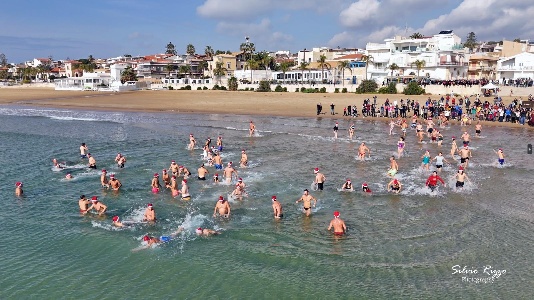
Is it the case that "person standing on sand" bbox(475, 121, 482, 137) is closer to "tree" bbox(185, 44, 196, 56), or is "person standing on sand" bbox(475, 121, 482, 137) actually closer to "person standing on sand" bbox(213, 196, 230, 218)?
"person standing on sand" bbox(213, 196, 230, 218)

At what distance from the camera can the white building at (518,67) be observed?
2304 inches

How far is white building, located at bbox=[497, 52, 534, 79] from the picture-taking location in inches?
2304

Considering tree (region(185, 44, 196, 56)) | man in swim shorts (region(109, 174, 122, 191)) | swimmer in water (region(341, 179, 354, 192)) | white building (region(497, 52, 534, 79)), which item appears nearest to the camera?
swimmer in water (region(341, 179, 354, 192))

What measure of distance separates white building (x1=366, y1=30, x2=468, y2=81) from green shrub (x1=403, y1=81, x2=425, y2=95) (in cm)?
1188

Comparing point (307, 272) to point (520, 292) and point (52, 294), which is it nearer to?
point (520, 292)

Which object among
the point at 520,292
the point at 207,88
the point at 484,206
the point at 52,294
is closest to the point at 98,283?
the point at 52,294

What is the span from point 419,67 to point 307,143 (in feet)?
128

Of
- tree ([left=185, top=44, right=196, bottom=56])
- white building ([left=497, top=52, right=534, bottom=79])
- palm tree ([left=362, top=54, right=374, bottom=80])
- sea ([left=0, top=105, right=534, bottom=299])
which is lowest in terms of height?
sea ([left=0, top=105, right=534, bottom=299])

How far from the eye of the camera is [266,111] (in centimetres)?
4862

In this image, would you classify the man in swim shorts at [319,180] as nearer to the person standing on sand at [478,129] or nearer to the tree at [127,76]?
the person standing on sand at [478,129]

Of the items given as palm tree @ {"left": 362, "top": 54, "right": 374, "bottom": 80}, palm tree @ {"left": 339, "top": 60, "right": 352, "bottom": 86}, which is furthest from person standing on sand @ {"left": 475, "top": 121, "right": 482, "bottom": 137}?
palm tree @ {"left": 339, "top": 60, "right": 352, "bottom": 86}

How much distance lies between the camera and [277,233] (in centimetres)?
1450

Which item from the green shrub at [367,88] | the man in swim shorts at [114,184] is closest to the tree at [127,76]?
the green shrub at [367,88]

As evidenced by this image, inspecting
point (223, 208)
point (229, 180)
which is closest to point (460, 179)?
point (229, 180)
